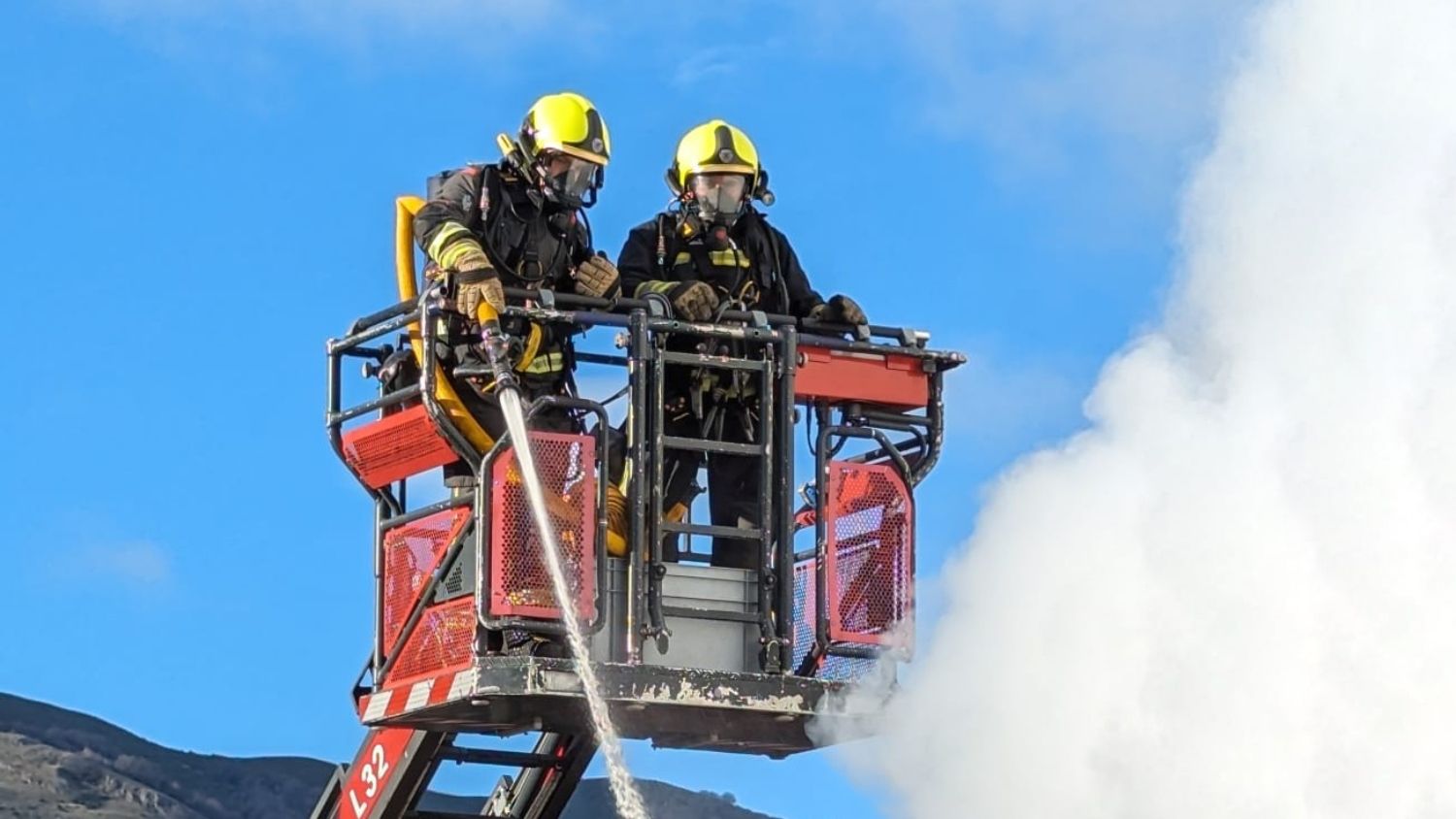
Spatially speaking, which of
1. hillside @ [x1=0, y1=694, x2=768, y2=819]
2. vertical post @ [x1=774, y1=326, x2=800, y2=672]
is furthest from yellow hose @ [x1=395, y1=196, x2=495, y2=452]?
hillside @ [x1=0, y1=694, x2=768, y2=819]

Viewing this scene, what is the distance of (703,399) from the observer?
1266 cm

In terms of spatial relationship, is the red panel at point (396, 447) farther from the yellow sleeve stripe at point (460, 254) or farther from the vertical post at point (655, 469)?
the vertical post at point (655, 469)

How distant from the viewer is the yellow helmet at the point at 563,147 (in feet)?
41.7

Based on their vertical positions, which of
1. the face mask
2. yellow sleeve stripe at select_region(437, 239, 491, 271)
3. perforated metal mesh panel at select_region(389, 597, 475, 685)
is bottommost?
perforated metal mesh panel at select_region(389, 597, 475, 685)

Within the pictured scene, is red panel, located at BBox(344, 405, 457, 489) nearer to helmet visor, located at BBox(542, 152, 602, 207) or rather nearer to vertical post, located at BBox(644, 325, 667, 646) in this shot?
vertical post, located at BBox(644, 325, 667, 646)

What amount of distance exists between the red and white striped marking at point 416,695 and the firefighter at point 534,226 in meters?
0.96

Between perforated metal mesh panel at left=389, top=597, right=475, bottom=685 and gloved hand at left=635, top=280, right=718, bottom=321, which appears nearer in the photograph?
perforated metal mesh panel at left=389, top=597, right=475, bottom=685

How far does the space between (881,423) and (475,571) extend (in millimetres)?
2159

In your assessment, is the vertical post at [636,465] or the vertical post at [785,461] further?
the vertical post at [785,461]

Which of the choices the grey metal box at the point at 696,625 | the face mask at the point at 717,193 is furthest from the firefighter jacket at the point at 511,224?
the grey metal box at the point at 696,625

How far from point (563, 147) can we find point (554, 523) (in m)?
1.90

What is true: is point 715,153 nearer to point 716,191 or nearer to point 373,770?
point 716,191

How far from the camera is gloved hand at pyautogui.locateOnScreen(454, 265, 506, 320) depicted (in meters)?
12.0

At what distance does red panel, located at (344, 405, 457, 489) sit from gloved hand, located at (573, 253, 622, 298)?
0.98 m
